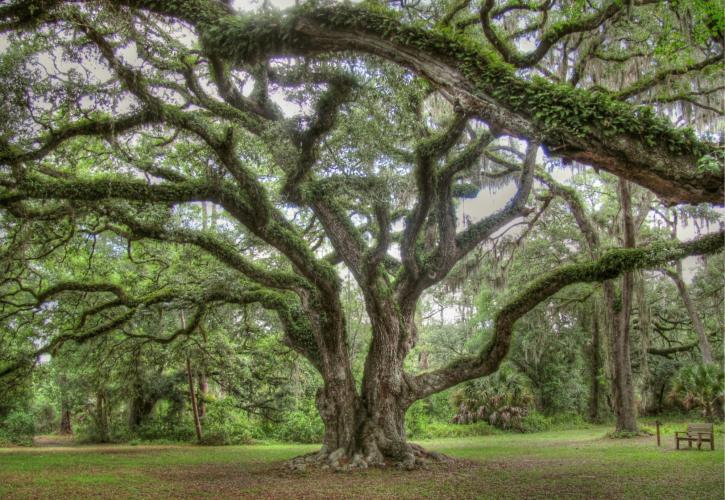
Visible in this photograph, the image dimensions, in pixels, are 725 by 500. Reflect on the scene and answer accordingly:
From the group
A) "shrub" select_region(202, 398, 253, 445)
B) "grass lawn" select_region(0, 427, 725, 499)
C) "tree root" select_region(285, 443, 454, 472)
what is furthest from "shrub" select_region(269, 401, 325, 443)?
"tree root" select_region(285, 443, 454, 472)

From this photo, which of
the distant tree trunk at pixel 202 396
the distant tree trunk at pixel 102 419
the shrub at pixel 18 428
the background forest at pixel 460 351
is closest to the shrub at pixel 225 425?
the background forest at pixel 460 351

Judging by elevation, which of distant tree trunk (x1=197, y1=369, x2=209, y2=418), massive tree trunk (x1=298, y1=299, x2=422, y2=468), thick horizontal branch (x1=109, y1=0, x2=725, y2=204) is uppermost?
thick horizontal branch (x1=109, y1=0, x2=725, y2=204)

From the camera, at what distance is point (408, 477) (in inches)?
332

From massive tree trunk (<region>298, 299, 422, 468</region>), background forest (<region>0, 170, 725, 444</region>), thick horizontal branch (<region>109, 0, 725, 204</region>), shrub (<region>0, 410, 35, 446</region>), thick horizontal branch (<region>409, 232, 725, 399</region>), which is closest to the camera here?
thick horizontal branch (<region>109, 0, 725, 204</region>)

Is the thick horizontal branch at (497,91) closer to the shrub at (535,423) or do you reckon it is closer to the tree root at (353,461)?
the tree root at (353,461)

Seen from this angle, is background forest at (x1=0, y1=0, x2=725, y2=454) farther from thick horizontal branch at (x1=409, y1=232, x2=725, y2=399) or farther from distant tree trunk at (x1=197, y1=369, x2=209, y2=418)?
distant tree trunk at (x1=197, y1=369, x2=209, y2=418)

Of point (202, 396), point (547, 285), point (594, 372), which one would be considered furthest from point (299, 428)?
point (594, 372)

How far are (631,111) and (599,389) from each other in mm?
22551

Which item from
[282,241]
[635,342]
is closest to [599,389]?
[635,342]

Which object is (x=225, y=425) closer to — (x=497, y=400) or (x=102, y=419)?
(x=102, y=419)

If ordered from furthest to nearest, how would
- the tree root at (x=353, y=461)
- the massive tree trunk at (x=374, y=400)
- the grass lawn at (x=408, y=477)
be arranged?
the massive tree trunk at (x=374, y=400) → the tree root at (x=353, y=461) → the grass lawn at (x=408, y=477)

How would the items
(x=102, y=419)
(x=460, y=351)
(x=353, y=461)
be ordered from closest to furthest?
1. (x=353, y=461)
2. (x=102, y=419)
3. (x=460, y=351)

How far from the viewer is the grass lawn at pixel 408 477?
22.8 feet

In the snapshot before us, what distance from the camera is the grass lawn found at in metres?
6.94
